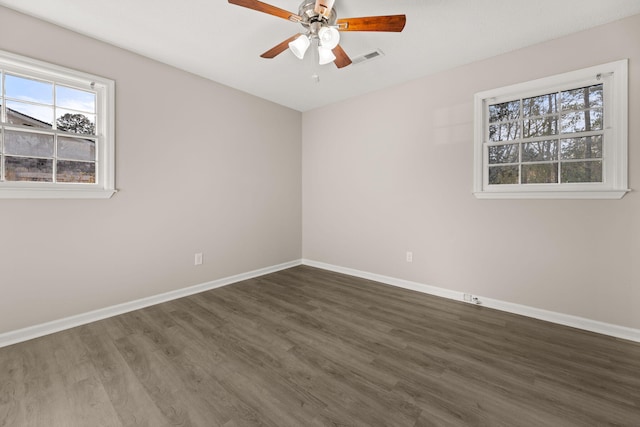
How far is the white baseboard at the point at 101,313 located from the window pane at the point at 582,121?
403 cm

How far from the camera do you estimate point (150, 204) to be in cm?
289

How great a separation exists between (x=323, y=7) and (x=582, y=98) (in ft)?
8.30

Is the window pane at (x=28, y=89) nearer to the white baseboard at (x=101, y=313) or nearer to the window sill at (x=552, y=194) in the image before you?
the white baseboard at (x=101, y=313)

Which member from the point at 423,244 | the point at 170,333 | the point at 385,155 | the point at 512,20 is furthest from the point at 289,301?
the point at 512,20

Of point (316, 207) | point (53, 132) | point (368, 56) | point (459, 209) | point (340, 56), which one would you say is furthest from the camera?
point (316, 207)

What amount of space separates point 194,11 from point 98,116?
141 cm

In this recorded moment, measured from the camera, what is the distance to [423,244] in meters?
3.31

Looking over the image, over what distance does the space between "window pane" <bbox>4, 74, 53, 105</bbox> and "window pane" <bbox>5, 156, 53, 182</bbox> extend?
518 mm

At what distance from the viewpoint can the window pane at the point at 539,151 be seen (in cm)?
260

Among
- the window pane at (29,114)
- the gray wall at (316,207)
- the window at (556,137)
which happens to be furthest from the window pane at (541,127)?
the window pane at (29,114)

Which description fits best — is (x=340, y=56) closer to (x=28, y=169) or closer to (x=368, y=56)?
(x=368, y=56)

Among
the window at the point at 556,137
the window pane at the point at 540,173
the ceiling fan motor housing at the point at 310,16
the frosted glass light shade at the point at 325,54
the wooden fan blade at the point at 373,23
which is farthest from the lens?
the window pane at the point at 540,173

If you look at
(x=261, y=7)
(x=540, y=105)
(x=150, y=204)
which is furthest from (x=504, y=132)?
(x=150, y=204)

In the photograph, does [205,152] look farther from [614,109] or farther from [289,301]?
[614,109]
